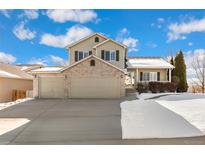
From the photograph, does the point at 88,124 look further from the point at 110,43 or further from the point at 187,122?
the point at 110,43

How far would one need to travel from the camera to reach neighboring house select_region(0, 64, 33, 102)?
83.3 ft

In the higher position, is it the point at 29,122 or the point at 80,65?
the point at 80,65

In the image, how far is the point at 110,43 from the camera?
1153 inches

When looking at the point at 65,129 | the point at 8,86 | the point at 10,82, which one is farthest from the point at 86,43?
the point at 65,129

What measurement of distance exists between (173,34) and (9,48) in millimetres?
14871

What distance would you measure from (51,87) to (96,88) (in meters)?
3.65

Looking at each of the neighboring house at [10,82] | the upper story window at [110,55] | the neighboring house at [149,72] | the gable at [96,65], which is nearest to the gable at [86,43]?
the upper story window at [110,55]

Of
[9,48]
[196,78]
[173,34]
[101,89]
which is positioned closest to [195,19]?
[173,34]

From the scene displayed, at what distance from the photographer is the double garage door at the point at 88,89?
25.0m

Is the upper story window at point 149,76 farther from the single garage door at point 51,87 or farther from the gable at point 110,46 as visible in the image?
the single garage door at point 51,87

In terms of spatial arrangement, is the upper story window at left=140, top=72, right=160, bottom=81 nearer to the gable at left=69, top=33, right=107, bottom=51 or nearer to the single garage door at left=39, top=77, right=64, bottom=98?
the gable at left=69, top=33, right=107, bottom=51

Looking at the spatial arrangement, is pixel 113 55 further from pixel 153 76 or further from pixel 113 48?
pixel 153 76

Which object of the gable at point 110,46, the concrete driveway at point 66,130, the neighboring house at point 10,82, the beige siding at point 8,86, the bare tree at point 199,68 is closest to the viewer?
the concrete driveway at point 66,130

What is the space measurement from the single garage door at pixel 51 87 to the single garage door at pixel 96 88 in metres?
1.06
